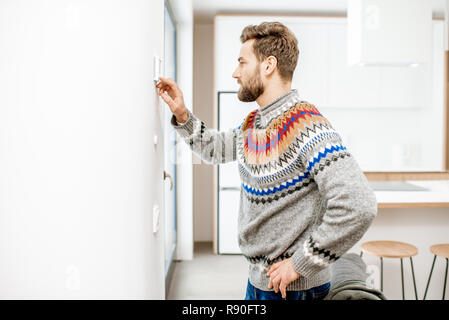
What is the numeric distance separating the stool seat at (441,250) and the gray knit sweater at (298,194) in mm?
1231

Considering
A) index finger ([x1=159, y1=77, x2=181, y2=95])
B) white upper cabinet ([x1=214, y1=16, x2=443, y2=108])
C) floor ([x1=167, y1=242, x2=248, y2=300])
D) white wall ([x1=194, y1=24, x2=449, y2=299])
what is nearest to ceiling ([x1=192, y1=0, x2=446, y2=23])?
white upper cabinet ([x1=214, y1=16, x2=443, y2=108])

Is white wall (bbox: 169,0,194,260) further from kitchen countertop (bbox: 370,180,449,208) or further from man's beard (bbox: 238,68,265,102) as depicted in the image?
man's beard (bbox: 238,68,265,102)

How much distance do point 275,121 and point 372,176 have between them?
7.05ft

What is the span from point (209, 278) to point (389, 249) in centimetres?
174

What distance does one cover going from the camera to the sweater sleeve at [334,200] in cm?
103

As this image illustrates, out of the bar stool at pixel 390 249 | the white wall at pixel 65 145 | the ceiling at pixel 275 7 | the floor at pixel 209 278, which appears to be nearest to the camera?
the white wall at pixel 65 145

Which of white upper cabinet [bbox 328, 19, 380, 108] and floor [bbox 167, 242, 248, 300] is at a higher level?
white upper cabinet [bbox 328, 19, 380, 108]

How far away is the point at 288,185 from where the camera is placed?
1.18m

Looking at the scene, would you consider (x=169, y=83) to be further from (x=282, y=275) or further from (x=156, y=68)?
(x=282, y=275)

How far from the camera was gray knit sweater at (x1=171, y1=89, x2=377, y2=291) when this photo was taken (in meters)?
1.05

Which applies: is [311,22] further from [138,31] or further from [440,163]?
[138,31]

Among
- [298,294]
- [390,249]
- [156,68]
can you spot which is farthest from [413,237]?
[156,68]

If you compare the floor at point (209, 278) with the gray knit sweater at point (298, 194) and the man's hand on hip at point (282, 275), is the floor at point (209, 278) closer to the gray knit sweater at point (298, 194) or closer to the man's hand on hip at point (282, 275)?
the gray knit sweater at point (298, 194)

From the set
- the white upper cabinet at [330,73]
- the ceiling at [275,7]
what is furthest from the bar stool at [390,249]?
the ceiling at [275,7]
